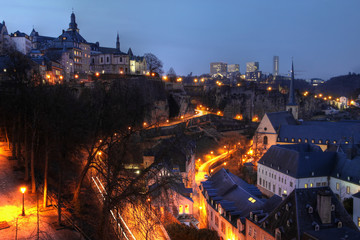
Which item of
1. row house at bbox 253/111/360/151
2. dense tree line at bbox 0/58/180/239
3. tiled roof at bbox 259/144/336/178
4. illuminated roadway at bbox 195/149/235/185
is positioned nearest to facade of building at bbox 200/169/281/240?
tiled roof at bbox 259/144/336/178

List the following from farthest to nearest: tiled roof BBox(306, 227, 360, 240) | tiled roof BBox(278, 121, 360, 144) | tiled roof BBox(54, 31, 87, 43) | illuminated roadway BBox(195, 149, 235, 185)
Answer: tiled roof BBox(54, 31, 87, 43), tiled roof BBox(278, 121, 360, 144), illuminated roadway BBox(195, 149, 235, 185), tiled roof BBox(306, 227, 360, 240)

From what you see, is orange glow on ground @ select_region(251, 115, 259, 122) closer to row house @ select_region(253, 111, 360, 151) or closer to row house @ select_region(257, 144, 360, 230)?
row house @ select_region(253, 111, 360, 151)

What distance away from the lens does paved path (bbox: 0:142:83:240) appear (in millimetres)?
15180

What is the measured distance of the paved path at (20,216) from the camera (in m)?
15.2

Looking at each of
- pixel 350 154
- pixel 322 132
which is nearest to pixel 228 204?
pixel 350 154

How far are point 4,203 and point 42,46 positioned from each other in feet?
207

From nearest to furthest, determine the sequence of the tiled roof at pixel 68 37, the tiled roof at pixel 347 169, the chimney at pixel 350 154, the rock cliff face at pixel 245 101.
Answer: the tiled roof at pixel 347 169 < the chimney at pixel 350 154 < the tiled roof at pixel 68 37 < the rock cliff face at pixel 245 101

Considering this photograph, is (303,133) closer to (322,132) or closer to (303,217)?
(322,132)

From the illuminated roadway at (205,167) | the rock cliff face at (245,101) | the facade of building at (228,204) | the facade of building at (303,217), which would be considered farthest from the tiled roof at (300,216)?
the rock cliff face at (245,101)

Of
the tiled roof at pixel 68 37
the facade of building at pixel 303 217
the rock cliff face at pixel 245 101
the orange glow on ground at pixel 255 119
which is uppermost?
the tiled roof at pixel 68 37

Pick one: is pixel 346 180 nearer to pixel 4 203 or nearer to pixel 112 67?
pixel 4 203

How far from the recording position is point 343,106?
12800 cm

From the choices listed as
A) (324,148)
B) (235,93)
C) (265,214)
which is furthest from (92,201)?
(235,93)

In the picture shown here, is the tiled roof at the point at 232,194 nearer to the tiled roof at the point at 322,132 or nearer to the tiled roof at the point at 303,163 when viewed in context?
the tiled roof at the point at 303,163
